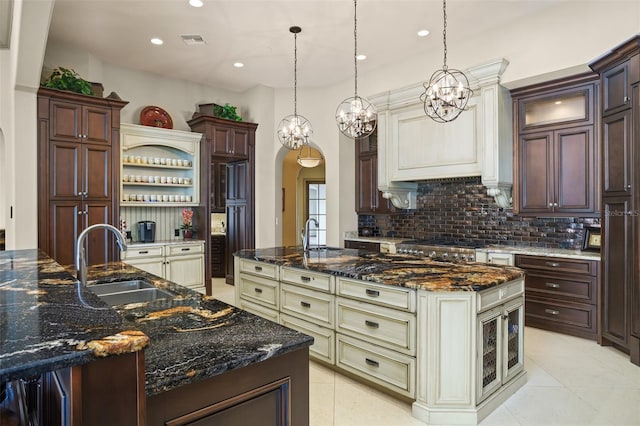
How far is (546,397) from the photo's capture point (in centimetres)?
269

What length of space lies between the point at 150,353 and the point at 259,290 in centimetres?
247

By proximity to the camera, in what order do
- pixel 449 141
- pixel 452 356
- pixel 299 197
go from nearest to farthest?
pixel 452 356 < pixel 449 141 < pixel 299 197

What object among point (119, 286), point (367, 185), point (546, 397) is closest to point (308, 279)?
point (119, 286)

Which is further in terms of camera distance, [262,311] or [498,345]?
[262,311]

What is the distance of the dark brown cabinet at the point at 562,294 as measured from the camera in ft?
12.5

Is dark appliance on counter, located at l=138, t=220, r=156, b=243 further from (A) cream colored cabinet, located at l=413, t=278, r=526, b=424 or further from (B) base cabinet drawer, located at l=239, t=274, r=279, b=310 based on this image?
(A) cream colored cabinet, located at l=413, t=278, r=526, b=424

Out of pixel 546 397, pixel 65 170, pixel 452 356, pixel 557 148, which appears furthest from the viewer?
pixel 65 170

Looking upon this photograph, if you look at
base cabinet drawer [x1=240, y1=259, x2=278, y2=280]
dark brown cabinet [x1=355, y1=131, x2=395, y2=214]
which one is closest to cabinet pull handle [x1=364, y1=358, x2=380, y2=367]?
base cabinet drawer [x1=240, y1=259, x2=278, y2=280]

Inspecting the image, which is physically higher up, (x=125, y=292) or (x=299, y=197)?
(x=299, y=197)

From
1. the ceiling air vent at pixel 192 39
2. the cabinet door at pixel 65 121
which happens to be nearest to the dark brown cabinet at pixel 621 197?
the ceiling air vent at pixel 192 39

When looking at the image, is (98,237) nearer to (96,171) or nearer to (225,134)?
(96,171)

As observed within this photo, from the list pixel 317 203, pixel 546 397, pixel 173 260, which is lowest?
pixel 546 397

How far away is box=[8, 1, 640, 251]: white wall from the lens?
3719 millimetres

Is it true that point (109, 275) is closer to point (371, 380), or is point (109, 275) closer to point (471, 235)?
point (371, 380)
